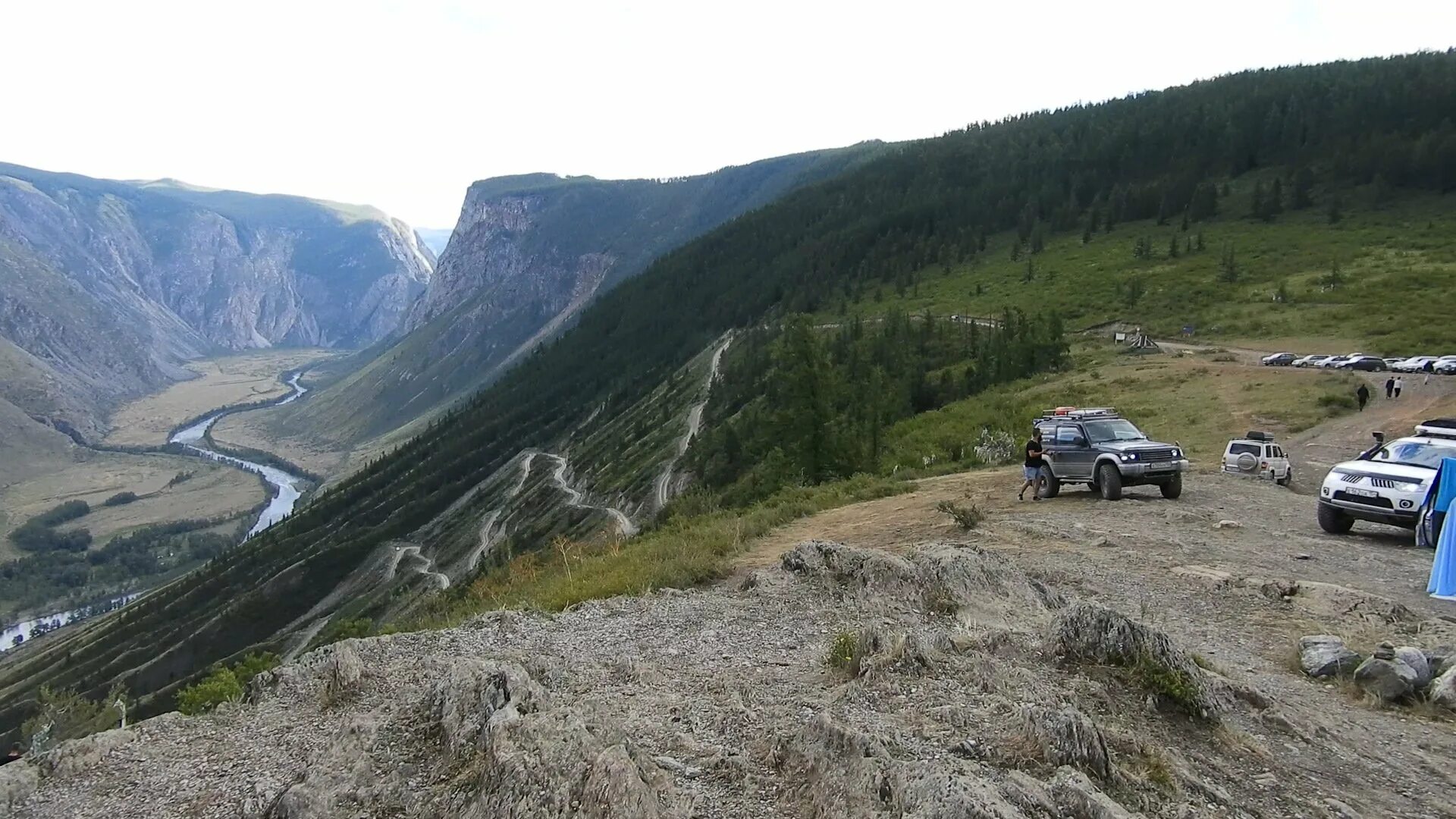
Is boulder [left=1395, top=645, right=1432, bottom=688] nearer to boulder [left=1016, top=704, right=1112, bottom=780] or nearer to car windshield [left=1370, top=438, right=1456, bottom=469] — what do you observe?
boulder [left=1016, top=704, right=1112, bottom=780]

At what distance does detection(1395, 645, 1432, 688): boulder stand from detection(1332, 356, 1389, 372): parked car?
42.1m

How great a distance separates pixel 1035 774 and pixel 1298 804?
1.98m

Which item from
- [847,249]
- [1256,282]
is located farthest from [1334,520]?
[847,249]

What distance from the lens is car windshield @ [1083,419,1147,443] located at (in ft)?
70.2

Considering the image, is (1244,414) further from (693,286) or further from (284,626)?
(693,286)

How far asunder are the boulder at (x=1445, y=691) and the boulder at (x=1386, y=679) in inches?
6.4

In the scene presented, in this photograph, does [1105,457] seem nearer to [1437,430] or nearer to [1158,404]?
[1437,430]

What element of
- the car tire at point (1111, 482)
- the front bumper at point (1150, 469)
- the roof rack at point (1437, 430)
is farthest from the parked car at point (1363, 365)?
the car tire at point (1111, 482)

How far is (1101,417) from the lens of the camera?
22.0 metres

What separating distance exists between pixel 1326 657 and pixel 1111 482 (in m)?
11.9

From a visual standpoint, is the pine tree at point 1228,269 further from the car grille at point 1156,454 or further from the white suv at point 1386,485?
the white suv at point 1386,485

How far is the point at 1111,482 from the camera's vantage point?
67.3 ft

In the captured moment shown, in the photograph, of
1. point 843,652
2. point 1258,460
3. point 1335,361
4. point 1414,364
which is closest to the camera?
point 843,652

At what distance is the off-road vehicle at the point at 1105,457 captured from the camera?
66.0 feet
